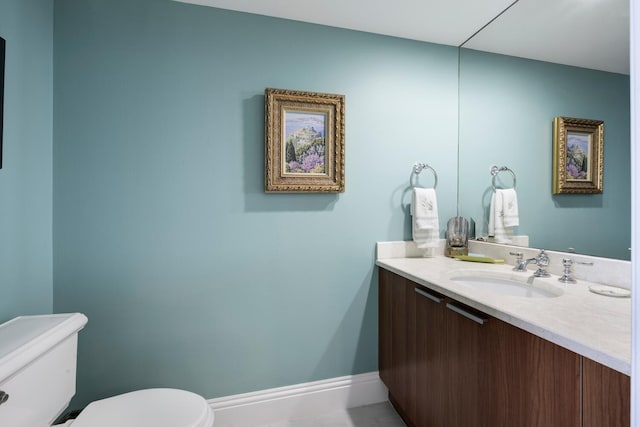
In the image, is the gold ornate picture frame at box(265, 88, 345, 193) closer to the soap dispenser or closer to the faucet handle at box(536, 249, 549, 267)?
the soap dispenser

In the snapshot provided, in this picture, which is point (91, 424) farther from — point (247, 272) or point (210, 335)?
point (247, 272)

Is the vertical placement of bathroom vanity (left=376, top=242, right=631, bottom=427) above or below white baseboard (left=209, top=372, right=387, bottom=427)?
above

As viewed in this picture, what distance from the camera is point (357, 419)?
5.83 feet

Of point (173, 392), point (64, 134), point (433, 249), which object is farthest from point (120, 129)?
point (433, 249)

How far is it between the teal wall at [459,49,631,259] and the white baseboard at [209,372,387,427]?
1.21m

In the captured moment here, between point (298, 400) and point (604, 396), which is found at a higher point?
point (604, 396)

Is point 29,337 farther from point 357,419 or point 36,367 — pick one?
point 357,419

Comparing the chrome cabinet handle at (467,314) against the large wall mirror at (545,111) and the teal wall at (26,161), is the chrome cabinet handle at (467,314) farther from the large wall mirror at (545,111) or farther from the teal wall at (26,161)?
the teal wall at (26,161)

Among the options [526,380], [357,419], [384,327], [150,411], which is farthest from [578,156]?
[150,411]

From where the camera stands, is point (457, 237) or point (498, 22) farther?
point (457, 237)

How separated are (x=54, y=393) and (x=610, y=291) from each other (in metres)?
2.06

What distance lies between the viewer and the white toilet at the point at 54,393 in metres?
0.92

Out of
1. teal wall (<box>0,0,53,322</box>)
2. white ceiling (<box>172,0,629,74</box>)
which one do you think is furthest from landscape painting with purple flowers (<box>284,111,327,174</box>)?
teal wall (<box>0,0,53,322</box>)

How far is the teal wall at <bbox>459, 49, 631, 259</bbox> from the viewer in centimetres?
124
